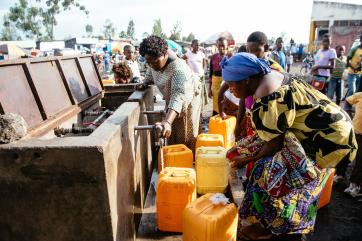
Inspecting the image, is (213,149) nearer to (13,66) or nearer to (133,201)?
(133,201)

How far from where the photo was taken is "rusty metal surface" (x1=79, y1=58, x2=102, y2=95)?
4830 mm

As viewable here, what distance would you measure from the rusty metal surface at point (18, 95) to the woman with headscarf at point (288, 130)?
6.56 feet

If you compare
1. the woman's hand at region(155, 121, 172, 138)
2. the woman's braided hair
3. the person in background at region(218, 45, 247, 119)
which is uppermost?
the woman's braided hair

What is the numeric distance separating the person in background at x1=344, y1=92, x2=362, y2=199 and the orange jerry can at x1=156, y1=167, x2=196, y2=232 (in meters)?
2.33

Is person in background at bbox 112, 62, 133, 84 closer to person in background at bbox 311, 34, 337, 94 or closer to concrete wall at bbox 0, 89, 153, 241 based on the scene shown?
concrete wall at bbox 0, 89, 153, 241

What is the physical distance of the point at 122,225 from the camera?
90.4 inches

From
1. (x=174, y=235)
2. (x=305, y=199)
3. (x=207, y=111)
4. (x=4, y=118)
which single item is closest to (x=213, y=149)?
(x=174, y=235)

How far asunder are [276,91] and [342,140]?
67 cm

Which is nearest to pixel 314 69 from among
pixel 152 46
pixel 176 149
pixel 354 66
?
pixel 354 66

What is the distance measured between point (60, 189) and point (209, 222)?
119cm

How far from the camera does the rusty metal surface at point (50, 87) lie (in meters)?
3.34

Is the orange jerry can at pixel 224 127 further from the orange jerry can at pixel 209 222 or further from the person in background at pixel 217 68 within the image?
the orange jerry can at pixel 209 222

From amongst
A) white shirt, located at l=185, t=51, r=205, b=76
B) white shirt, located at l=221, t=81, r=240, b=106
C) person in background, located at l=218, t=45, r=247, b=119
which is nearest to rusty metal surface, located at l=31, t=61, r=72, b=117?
person in background, located at l=218, t=45, r=247, b=119

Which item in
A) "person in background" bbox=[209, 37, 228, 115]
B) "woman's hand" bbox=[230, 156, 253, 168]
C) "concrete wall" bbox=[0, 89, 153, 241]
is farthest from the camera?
"person in background" bbox=[209, 37, 228, 115]
